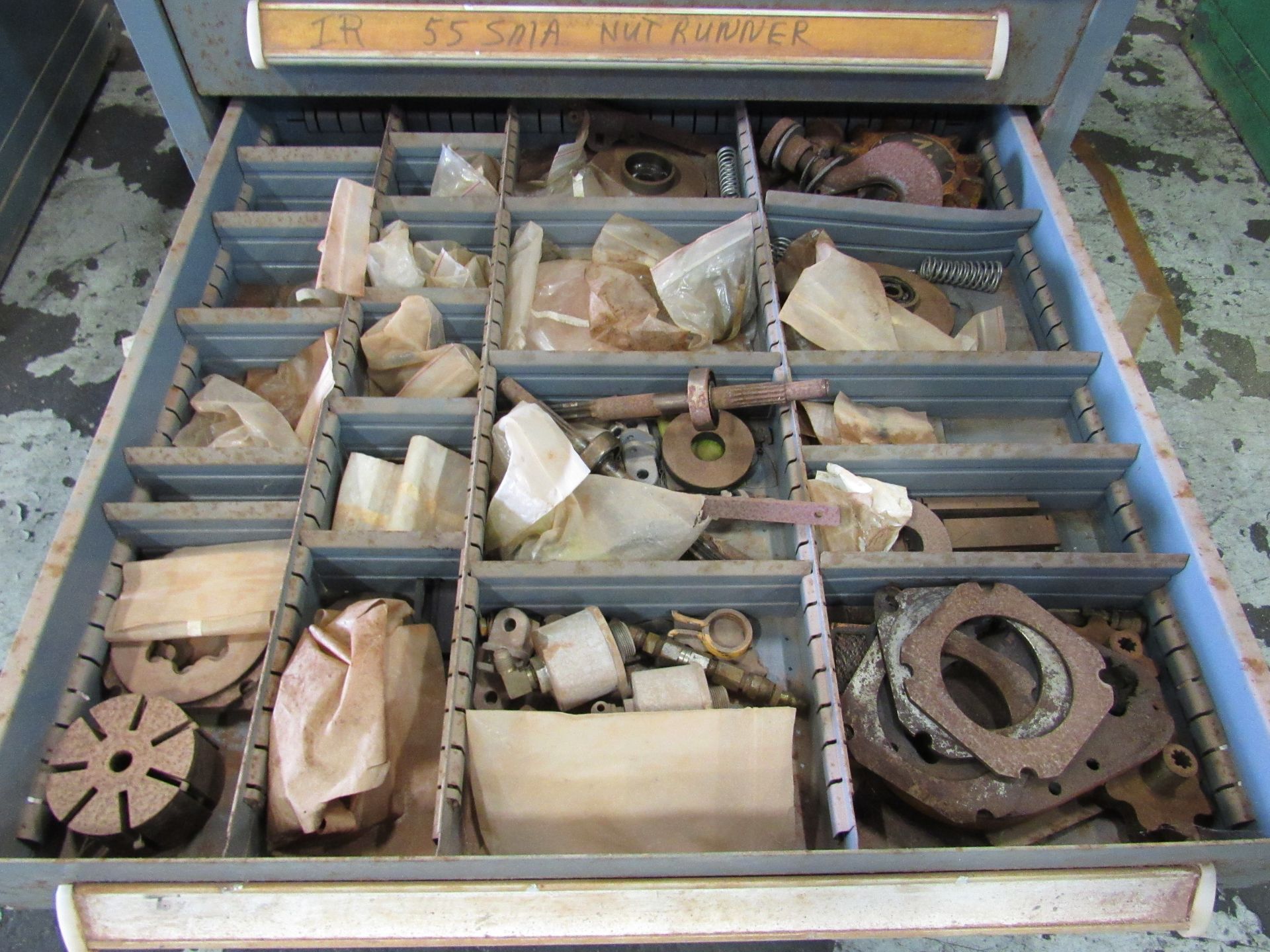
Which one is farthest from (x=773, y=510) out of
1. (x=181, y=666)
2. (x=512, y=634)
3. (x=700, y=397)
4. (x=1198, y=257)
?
(x=1198, y=257)

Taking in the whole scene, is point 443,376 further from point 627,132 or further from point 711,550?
point 627,132

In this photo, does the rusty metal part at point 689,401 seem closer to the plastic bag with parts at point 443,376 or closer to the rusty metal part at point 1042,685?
the plastic bag with parts at point 443,376

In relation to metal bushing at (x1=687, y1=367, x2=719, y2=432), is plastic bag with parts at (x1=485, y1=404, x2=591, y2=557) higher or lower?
lower

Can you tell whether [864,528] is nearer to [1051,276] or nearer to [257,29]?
[1051,276]

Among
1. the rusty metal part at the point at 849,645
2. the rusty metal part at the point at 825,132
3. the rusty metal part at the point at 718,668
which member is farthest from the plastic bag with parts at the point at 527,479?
the rusty metal part at the point at 825,132

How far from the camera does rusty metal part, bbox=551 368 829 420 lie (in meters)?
1.90

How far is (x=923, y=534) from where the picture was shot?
1.86 meters

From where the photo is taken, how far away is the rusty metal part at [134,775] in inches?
57.6

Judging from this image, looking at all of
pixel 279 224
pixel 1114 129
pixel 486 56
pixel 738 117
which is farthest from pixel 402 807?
pixel 1114 129

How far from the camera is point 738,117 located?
7.86 feet

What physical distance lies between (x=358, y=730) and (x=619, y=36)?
1.62 metres

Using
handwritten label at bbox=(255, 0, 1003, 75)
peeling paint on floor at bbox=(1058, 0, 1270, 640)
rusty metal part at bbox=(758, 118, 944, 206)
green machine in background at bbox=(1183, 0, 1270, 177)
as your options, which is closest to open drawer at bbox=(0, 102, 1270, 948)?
rusty metal part at bbox=(758, 118, 944, 206)

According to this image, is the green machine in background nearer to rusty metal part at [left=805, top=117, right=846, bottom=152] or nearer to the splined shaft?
rusty metal part at [left=805, top=117, right=846, bottom=152]

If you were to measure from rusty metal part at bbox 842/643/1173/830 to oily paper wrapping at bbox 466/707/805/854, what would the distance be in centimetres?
16
